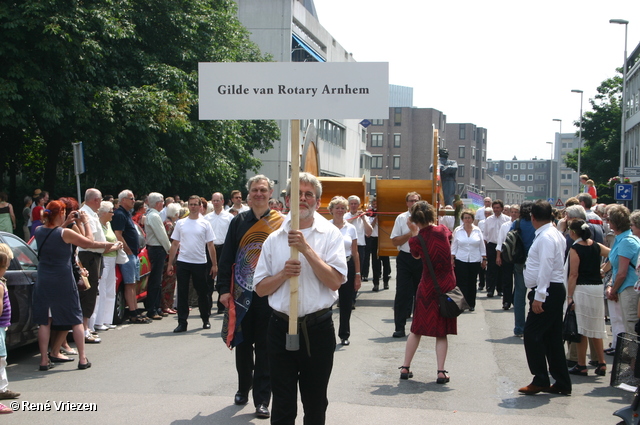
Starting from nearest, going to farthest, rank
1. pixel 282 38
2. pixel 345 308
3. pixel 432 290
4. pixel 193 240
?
pixel 432 290 < pixel 345 308 < pixel 193 240 < pixel 282 38

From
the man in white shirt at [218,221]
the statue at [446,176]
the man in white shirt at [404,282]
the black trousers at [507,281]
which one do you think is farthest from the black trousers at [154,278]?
the statue at [446,176]

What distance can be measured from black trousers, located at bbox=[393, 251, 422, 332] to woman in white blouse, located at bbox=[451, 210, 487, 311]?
2070 mm

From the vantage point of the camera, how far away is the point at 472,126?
117 m

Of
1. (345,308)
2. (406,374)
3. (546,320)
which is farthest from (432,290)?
(345,308)

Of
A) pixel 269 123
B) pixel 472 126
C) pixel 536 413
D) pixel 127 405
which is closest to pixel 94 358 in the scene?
pixel 127 405

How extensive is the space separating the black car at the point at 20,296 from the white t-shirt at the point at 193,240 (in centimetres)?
233

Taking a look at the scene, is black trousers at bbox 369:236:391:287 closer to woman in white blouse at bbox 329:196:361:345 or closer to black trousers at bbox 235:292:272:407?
woman in white blouse at bbox 329:196:361:345

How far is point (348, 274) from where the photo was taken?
967 cm

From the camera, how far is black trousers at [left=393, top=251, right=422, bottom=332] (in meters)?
9.89

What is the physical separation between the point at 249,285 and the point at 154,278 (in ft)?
19.2

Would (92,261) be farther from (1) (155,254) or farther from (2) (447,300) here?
(2) (447,300)

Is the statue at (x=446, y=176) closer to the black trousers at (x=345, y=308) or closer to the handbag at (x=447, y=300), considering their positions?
the black trousers at (x=345, y=308)

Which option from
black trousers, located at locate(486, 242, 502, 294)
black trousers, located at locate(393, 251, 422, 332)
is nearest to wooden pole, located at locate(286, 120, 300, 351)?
black trousers, located at locate(393, 251, 422, 332)

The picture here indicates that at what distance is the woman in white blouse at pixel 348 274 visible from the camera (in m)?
9.18
